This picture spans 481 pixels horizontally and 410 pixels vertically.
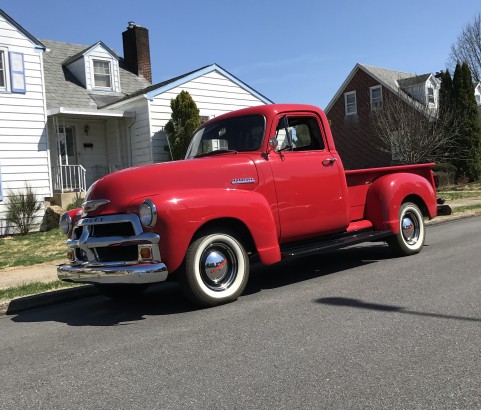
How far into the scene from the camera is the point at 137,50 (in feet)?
73.9

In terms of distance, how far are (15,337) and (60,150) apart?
13635 mm

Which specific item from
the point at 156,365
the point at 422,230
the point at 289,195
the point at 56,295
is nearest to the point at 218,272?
the point at 289,195

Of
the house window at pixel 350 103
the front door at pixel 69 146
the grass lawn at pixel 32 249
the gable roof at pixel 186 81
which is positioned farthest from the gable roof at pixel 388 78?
the grass lawn at pixel 32 249

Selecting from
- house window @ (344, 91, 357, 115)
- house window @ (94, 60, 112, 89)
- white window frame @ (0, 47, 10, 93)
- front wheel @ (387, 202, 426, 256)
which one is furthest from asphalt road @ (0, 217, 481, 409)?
house window @ (344, 91, 357, 115)

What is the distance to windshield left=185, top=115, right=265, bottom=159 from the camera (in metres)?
6.38

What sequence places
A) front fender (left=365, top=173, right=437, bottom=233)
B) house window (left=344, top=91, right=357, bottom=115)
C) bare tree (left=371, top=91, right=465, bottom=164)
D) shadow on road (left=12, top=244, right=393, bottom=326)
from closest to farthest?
shadow on road (left=12, top=244, right=393, bottom=326)
front fender (left=365, top=173, right=437, bottom=233)
bare tree (left=371, top=91, right=465, bottom=164)
house window (left=344, top=91, right=357, bottom=115)

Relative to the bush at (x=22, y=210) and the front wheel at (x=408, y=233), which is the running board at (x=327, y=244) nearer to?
the front wheel at (x=408, y=233)

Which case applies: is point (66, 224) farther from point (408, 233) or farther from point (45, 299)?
point (408, 233)

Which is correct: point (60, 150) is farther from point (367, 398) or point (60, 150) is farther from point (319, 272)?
point (367, 398)

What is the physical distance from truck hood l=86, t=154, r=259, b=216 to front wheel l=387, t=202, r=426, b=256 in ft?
9.73

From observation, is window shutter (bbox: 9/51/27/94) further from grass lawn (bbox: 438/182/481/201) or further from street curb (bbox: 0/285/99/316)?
grass lawn (bbox: 438/182/481/201)

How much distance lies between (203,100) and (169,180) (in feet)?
44.7

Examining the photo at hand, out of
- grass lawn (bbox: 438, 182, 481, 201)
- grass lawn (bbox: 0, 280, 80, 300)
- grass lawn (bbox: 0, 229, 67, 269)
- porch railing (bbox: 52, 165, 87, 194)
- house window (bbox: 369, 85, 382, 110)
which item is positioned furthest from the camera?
house window (bbox: 369, 85, 382, 110)

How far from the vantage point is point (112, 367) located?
389cm
